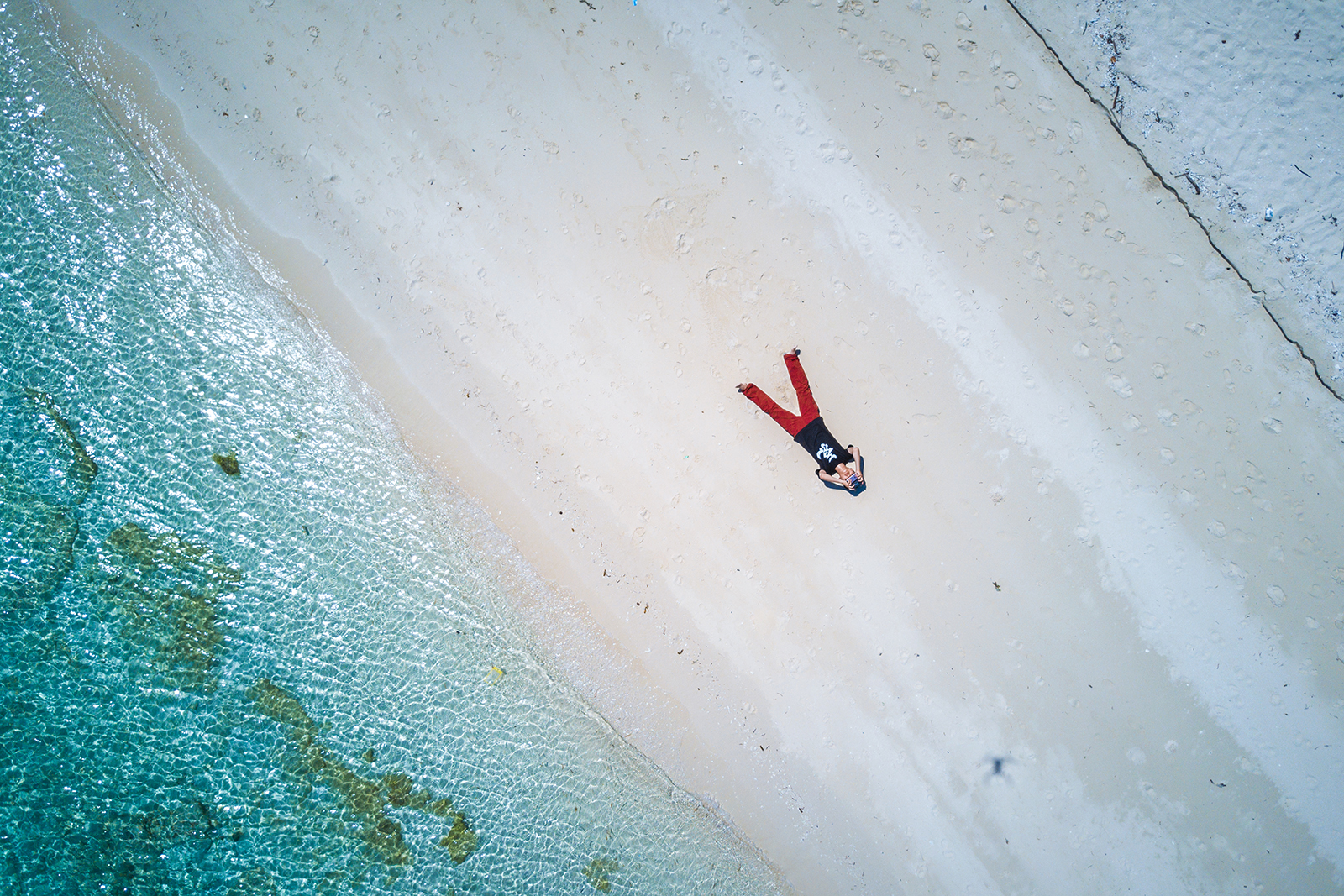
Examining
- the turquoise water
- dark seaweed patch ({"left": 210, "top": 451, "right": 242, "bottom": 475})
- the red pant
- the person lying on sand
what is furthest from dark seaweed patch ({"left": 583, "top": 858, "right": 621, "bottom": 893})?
dark seaweed patch ({"left": 210, "top": 451, "right": 242, "bottom": 475})

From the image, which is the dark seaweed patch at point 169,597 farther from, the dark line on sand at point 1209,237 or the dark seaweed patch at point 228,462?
the dark line on sand at point 1209,237

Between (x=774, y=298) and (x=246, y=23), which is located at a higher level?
(x=774, y=298)

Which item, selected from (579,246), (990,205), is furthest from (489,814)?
A: (990,205)

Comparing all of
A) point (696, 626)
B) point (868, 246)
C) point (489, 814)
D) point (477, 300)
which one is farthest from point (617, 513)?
point (868, 246)

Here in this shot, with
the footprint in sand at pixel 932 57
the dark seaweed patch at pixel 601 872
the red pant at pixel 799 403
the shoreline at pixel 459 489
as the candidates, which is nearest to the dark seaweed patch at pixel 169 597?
the shoreline at pixel 459 489

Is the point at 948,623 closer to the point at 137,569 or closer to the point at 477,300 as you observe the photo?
the point at 477,300

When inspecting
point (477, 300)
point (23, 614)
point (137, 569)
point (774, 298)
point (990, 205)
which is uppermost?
point (990, 205)

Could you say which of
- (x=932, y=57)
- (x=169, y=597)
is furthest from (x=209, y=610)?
(x=932, y=57)
